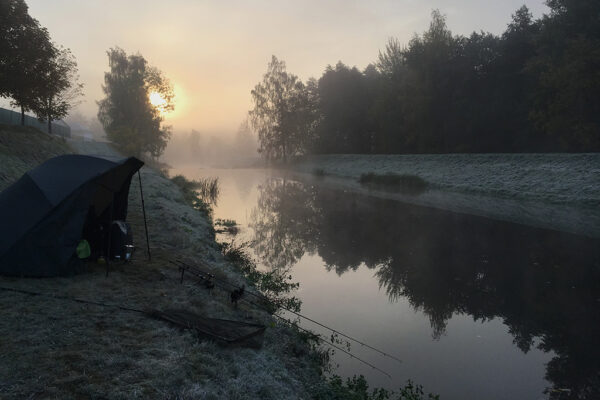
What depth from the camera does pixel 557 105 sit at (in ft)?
105

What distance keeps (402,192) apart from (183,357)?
94.6 feet

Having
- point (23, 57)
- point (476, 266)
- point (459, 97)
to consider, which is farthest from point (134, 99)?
point (476, 266)

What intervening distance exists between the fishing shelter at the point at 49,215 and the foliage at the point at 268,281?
4.25 m

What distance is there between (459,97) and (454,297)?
3759 centimetres

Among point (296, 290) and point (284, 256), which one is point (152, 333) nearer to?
point (296, 290)

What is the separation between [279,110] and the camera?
6725 cm

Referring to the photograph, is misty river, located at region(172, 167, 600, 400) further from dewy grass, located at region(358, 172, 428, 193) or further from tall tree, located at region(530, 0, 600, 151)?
tall tree, located at region(530, 0, 600, 151)

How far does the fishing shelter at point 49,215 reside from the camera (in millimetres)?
7508

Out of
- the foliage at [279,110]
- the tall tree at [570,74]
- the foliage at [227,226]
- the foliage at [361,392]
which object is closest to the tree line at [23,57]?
the foliage at [227,226]

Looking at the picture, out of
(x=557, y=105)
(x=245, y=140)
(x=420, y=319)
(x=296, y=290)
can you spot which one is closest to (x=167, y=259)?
(x=296, y=290)

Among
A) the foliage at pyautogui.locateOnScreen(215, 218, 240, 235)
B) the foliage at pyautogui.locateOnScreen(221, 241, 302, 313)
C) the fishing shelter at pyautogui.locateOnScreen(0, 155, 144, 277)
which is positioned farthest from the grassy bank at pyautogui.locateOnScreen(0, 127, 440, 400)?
the foliage at pyautogui.locateOnScreen(215, 218, 240, 235)

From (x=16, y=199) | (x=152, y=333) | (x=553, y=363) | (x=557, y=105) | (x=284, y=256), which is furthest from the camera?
(x=557, y=105)

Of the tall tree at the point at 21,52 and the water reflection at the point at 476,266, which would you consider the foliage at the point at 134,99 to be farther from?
the water reflection at the point at 476,266

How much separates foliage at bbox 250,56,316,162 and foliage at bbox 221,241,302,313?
56316 mm
